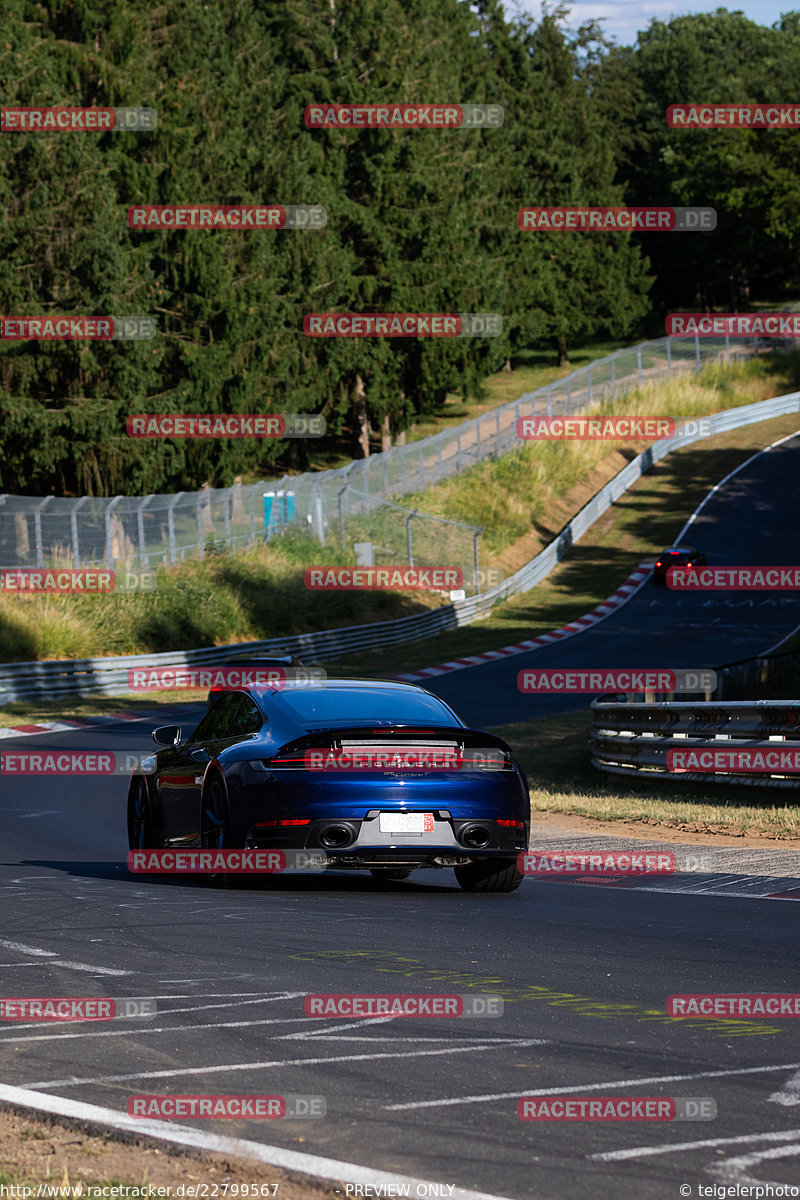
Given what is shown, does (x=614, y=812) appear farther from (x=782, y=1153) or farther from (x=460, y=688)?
(x=460, y=688)

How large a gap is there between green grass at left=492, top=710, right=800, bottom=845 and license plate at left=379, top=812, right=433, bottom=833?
16.3ft

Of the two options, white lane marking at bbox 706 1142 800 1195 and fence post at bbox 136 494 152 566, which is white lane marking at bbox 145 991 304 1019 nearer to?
white lane marking at bbox 706 1142 800 1195

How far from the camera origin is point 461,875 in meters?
10.5

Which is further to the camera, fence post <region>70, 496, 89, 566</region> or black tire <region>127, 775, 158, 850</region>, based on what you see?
fence post <region>70, 496, 89, 566</region>

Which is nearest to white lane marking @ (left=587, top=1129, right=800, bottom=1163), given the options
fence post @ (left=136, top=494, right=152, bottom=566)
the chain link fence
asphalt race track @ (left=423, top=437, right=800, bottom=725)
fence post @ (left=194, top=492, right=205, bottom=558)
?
asphalt race track @ (left=423, top=437, right=800, bottom=725)

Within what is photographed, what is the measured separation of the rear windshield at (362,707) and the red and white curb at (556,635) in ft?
74.7

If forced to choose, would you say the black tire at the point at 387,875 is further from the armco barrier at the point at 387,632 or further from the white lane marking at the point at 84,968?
the armco barrier at the point at 387,632

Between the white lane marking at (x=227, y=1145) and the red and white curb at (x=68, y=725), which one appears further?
the red and white curb at (x=68, y=725)

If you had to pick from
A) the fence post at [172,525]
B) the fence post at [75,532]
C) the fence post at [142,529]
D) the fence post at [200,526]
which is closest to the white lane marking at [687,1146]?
the fence post at [75,532]

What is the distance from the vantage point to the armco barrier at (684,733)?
582 inches

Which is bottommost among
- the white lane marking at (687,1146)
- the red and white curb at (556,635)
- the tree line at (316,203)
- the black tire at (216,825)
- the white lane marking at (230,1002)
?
A: the red and white curb at (556,635)

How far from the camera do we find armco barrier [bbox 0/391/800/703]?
32188 millimetres

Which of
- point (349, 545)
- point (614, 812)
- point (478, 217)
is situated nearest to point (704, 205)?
point (478, 217)

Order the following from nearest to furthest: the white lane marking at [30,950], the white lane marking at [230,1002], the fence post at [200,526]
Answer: the white lane marking at [230,1002]
the white lane marking at [30,950]
the fence post at [200,526]
